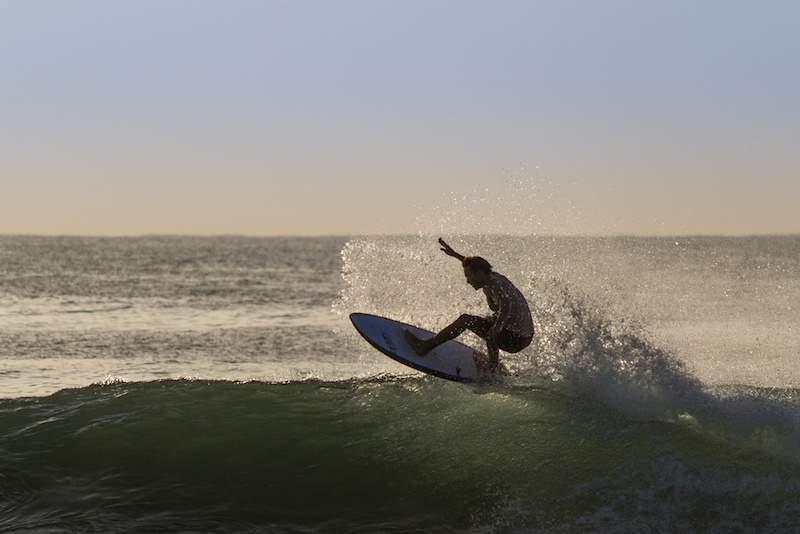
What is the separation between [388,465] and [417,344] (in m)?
2.64

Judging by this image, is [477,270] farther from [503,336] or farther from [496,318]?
[503,336]

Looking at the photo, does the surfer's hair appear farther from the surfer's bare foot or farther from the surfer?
the surfer's bare foot

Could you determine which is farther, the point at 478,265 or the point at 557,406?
the point at 478,265

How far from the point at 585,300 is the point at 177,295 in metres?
35.3

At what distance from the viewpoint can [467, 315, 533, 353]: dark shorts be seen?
1282 cm

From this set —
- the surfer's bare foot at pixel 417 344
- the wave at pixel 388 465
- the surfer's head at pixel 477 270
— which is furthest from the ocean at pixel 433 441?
the surfer's head at pixel 477 270

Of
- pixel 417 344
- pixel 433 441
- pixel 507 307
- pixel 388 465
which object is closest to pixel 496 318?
pixel 507 307

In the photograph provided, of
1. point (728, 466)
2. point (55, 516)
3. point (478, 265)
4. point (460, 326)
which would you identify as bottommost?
point (55, 516)

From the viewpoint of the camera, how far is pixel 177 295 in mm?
47438

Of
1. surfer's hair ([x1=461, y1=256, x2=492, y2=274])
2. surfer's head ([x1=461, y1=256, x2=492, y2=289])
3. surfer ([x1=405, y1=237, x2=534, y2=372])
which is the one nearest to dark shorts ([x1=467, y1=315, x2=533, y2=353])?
surfer ([x1=405, y1=237, x2=534, y2=372])

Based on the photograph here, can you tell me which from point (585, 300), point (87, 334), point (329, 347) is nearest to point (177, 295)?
point (87, 334)

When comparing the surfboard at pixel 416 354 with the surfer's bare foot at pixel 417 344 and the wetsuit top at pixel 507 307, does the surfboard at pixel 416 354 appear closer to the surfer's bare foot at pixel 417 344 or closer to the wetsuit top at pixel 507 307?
the surfer's bare foot at pixel 417 344

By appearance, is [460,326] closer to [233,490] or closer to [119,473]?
[233,490]

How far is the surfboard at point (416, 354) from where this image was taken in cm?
1301
